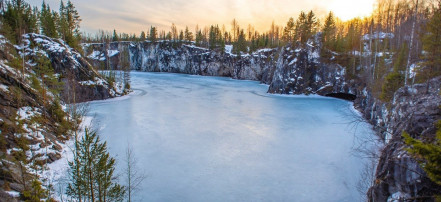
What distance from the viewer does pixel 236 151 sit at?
53.7 ft

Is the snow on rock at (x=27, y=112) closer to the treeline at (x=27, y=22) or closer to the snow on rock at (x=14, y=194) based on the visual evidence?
the snow on rock at (x=14, y=194)

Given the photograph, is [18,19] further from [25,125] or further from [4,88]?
[25,125]

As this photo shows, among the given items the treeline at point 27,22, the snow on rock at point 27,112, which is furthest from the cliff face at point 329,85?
the treeline at point 27,22

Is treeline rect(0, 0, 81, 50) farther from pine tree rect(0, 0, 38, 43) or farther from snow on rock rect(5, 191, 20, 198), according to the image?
snow on rock rect(5, 191, 20, 198)

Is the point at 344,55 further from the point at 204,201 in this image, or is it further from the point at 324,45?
the point at 204,201

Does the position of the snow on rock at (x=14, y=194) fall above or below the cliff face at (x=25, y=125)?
below

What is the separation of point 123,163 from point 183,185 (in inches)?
196

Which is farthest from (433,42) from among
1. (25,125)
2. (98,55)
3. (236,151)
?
(98,55)

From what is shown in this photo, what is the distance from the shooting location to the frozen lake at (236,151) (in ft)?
37.7

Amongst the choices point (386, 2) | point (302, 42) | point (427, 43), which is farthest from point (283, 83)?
point (427, 43)

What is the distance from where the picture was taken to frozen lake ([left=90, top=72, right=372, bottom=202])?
11492 mm

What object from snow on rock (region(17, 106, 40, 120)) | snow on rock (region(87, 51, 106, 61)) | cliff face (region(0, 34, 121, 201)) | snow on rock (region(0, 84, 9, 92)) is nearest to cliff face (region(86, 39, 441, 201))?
snow on rock (region(87, 51, 106, 61))

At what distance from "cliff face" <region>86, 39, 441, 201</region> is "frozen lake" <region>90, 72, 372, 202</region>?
11.1 feet

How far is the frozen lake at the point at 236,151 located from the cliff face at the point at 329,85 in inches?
133
